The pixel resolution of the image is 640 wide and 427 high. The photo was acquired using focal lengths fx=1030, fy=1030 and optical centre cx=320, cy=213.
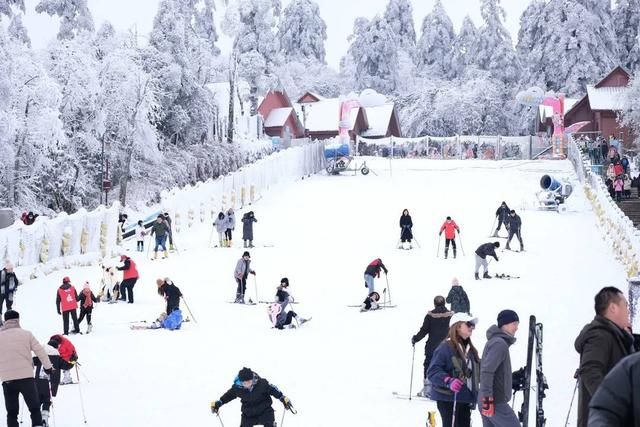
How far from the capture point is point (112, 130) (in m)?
44.4

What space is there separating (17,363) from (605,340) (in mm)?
5813

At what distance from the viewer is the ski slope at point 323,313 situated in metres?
12.5

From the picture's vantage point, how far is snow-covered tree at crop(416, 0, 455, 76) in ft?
312

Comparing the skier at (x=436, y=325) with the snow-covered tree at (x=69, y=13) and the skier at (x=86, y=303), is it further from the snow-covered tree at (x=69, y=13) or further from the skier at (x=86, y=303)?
the snow-covered tree at (x=69, y=13)

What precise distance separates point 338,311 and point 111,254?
11727 millimetres

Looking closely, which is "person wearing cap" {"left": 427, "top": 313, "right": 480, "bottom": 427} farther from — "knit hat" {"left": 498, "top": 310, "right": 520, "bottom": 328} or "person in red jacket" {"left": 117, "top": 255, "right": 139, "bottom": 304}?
"person in red jacket" {"left": 117, "top": 255, "right": 139, "bottom": 304}

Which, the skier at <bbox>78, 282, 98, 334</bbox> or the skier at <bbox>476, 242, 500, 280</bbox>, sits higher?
the skier at <bbox>476, 242, 500, 280</bbox>

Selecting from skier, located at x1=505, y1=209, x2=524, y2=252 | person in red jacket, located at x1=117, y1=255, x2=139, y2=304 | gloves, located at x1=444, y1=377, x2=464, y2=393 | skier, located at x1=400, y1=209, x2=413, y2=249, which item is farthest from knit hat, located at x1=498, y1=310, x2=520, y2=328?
skier, located at x1=400, y1=209, x2=413, y2=249

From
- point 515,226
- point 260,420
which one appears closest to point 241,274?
point 515,226

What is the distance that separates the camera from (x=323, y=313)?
19.6 meters

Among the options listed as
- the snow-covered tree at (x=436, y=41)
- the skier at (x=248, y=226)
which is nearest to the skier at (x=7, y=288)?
the skier at (x=248, y=226)

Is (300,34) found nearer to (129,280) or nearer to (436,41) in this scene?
(436,41)

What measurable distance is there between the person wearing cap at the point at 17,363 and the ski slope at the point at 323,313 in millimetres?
1740

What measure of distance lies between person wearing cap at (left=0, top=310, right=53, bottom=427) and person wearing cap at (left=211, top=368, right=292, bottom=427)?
2.03 m
